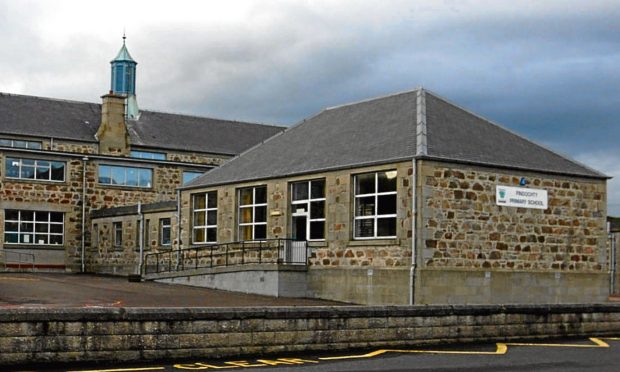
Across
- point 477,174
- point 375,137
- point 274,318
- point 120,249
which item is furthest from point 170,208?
point 274,318

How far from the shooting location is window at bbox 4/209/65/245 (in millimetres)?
49125

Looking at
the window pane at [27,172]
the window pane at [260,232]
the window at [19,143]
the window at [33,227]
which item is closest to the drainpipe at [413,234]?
the window pane at [260,232]

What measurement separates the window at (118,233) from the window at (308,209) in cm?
1641

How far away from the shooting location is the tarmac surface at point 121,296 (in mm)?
26156

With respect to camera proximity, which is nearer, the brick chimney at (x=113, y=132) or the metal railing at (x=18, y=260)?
the metal railing at (x=18, y=260)

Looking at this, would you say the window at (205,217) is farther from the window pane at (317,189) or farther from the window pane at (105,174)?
the window pane at (105,174)

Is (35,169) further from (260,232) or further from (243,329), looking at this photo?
(243,329)

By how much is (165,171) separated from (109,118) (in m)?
7.19

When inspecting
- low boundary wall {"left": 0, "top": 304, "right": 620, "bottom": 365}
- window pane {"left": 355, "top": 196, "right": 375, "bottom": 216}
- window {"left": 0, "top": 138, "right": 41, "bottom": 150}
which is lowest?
low boundary wall {"left": 0, "top": 304, "right": 620, "bottom": 365}

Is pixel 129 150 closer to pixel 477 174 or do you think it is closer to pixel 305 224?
pixel 305 224

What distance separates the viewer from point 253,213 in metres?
37.0

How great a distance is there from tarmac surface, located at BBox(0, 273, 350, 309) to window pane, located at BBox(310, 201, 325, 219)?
3.14 meters

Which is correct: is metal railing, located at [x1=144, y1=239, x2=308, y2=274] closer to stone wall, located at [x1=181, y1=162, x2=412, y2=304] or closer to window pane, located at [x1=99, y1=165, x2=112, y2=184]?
stone wall, located at [x1=181, y1=162, x2=412, y2=304]

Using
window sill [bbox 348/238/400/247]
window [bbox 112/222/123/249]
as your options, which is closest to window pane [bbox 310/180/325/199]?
window sill [bbox 348/238/400/247]
